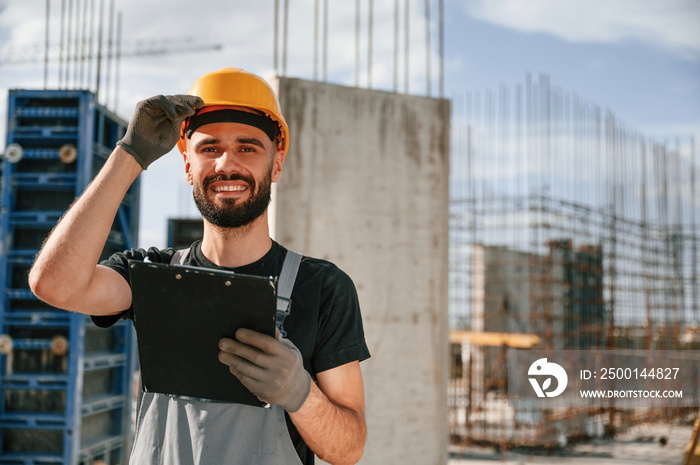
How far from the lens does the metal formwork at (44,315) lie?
541cm

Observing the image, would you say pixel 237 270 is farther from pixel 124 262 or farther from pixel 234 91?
pixel 234 91

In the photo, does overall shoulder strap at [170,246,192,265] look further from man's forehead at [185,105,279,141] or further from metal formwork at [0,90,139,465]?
metal formwork at [0,90,139,465]

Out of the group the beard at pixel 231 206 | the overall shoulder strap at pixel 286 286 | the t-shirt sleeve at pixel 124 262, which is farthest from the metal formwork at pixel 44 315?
the overall shoulder strap at pixel 286 286

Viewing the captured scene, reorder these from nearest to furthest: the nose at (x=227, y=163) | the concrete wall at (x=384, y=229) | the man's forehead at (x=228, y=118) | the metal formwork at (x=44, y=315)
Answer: the nose at (x=227, y=163) → the man's forehead at (x=228, y=118) → the concrete wall at (x=384, y=229) → the metal formwork at (x=44, y=315)

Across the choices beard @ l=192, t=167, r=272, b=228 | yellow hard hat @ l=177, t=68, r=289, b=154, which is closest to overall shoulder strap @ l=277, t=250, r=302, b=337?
beard @ l=192, t=167, r=272, b=228

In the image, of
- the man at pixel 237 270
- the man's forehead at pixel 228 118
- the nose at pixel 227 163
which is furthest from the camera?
the man's forehead at pixel 228 118

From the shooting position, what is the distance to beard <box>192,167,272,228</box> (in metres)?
1.96

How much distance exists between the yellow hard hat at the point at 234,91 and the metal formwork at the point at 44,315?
3.85 m

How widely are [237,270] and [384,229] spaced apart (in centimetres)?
301

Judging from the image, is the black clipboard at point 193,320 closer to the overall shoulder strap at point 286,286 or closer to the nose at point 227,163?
the overall shoulder strap at point 286,286

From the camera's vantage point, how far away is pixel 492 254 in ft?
64.3

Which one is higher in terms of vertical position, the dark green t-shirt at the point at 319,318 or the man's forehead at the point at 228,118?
the man's forehead at the point at 228,118

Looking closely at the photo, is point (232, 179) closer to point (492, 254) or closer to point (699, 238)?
point (492, 254)

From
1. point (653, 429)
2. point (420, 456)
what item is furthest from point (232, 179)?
point (653, 429)
